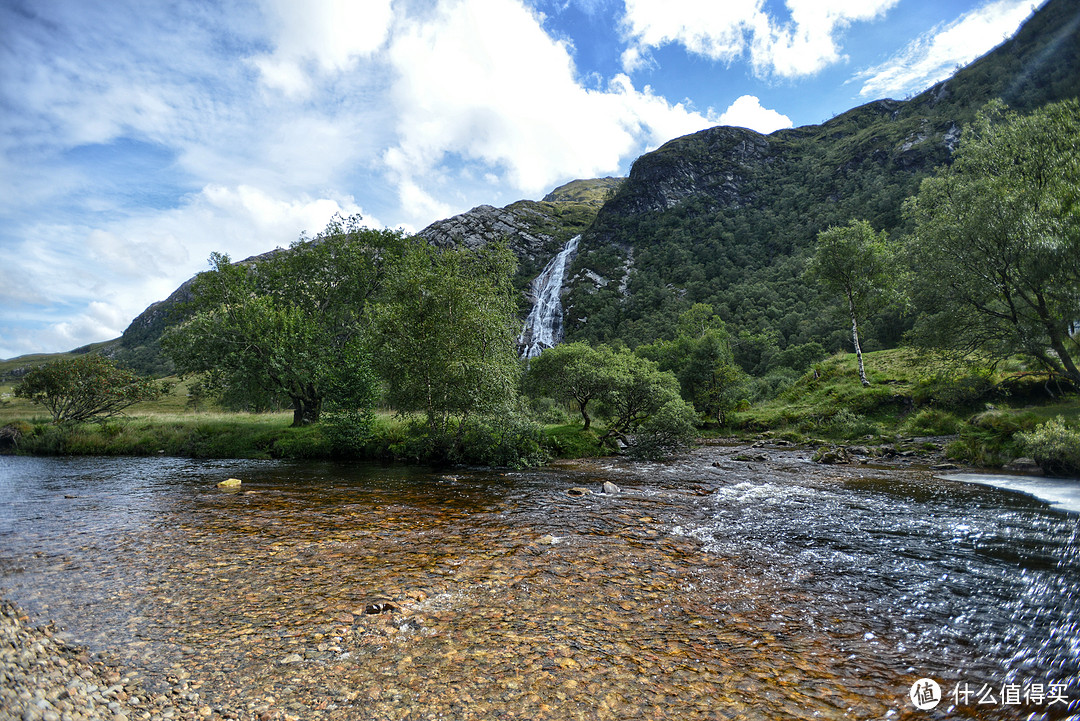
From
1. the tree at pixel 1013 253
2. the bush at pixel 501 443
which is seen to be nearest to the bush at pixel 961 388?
the tree at pixel 1013 253

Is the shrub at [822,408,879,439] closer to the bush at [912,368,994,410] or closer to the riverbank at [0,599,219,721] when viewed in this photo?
the bush at [912,368,994,410]

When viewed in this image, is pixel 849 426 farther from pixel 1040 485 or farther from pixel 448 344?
pixel 448 344

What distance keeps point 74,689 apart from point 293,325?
88.5ft

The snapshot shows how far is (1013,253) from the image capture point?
17562 mm

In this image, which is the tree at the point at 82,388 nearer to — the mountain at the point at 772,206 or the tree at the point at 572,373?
the tree at the point at 572,373

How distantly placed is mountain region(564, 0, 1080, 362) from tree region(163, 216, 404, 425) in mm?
69249

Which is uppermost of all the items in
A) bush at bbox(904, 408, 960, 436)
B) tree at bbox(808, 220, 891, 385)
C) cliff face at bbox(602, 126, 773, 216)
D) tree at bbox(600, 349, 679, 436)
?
cliff face at bbox(602, 126, 773, 216)

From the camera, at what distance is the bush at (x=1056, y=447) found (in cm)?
1490

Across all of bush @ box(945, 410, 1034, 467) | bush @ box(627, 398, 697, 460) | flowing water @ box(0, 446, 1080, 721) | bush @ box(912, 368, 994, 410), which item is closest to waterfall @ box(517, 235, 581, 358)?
bush @ box(627, 398, 697, 460)

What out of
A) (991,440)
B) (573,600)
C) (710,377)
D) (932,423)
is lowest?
(932,423)

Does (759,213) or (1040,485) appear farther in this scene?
(759,213)

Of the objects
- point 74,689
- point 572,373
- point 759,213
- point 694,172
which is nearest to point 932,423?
point 572,373

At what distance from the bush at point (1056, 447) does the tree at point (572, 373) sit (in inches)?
691

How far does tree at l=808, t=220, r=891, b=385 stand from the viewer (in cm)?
4025
